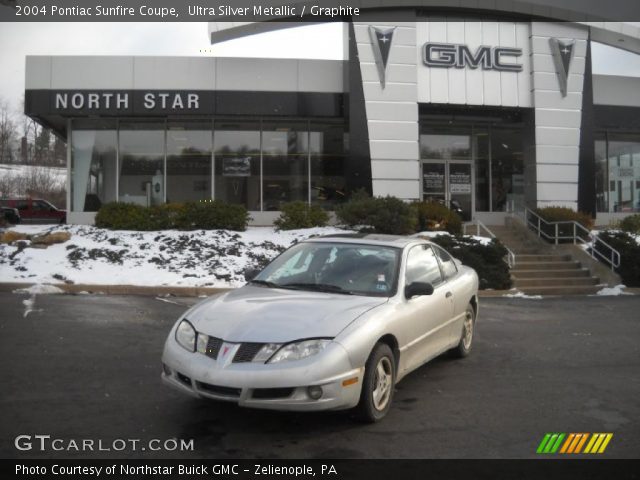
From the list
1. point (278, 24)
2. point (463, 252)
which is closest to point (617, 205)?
point (463, 252)

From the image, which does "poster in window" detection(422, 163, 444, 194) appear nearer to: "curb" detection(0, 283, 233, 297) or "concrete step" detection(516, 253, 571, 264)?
"concrete step" detection(516, 253, 571, 264)

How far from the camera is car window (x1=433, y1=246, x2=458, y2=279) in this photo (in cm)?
660

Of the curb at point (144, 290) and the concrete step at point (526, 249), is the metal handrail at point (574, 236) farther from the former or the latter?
the curb at point (144, 290)

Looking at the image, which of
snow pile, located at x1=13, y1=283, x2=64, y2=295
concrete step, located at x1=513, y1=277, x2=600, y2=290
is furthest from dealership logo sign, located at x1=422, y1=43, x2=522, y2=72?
snow pile, located at x1=13, y1=283, x2=64, y2=295

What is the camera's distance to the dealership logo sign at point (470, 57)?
18969 mm

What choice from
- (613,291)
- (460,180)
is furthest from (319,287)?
(460,180)

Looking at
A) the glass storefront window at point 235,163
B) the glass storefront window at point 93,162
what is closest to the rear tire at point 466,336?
the glass storefront window at point 235,163

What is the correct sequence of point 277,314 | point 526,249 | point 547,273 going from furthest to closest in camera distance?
1. point 526,249
2. point 547,273
3. point 277,314

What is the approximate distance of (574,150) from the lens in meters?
20.0

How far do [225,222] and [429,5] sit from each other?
9.39 metres

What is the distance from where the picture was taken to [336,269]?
18.8ft

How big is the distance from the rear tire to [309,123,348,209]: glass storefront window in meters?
13.8

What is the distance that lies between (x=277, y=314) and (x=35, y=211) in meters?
32.7

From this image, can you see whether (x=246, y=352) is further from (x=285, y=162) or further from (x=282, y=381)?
(x=285, y=162)
